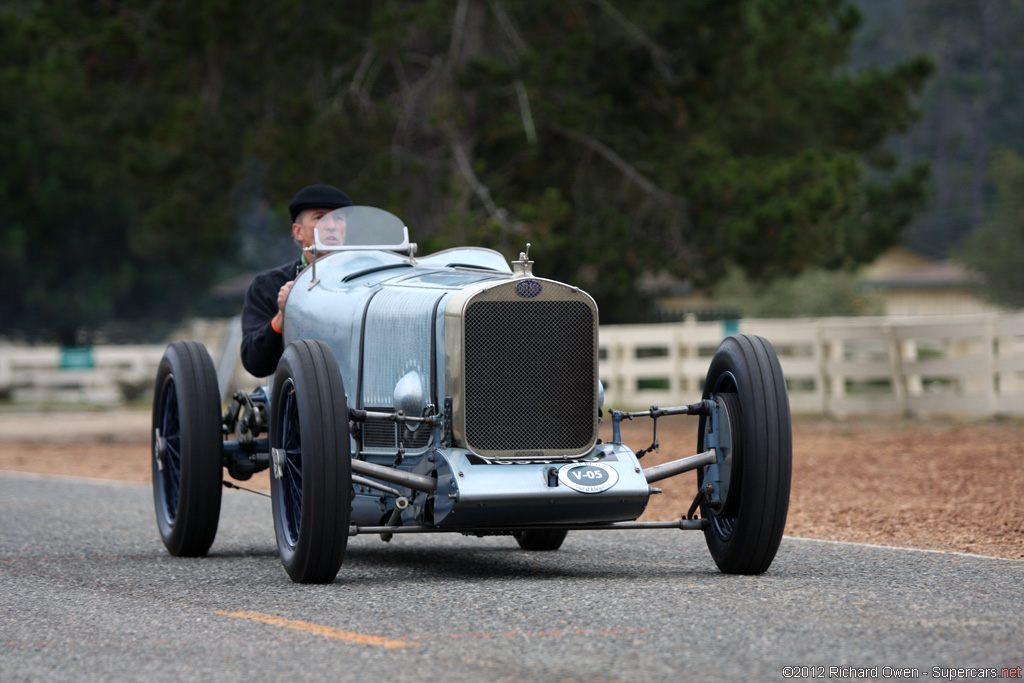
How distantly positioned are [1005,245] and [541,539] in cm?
5109

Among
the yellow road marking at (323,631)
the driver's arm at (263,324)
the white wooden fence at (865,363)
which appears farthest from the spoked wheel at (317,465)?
the white wooden fence at (865,363)

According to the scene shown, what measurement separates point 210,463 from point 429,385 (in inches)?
67.7

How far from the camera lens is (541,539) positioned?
845cm

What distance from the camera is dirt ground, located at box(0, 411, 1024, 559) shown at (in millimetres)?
9078

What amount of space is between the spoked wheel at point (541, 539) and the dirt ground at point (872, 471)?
1.74 meters

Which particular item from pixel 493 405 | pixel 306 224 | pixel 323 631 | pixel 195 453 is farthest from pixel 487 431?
pixel 306 224

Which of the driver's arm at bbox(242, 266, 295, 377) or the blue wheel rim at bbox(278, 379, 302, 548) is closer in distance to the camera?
the blue wheel rim at bbox(278, 379, 302, 548)

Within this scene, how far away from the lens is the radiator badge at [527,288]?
686cm

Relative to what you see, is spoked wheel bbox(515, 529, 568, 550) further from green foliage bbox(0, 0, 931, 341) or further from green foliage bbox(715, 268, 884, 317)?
green foliage bbox(715, 268, 884, 317)

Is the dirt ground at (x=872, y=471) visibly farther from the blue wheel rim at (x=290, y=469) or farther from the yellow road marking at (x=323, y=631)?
the yellow road marking at (x=323, y=631)

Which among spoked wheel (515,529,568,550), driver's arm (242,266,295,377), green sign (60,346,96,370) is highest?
driver's arm (242,266,295,377)

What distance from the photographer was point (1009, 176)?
56469mm

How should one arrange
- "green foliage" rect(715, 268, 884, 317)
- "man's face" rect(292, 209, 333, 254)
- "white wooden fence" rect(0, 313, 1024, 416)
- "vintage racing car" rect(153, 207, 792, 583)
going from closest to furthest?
"vintage racing car" rect(153, 207, 792, 583) < "man's face" rect(292, 209, 333, 254) < "white wooden fence" rect(0, 313, 1024, 416) < "green foliage" rect(715, 268, 884, 317)

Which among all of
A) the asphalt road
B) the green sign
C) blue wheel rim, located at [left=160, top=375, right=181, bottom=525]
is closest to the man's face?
blue wheel rim, located at [left=160, top=375, right=181, bottom=525]
